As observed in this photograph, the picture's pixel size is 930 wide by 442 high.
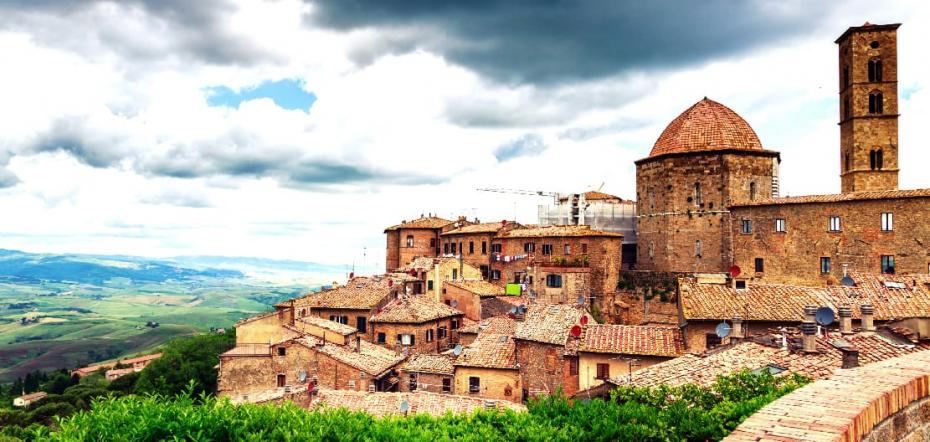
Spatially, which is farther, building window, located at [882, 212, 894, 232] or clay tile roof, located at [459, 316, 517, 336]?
clay tile roof, located at [459, 316, 517, 336]

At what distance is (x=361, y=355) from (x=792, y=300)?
26.0m

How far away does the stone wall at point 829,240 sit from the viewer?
122 ft

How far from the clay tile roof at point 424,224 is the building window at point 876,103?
Result: 44.1 m

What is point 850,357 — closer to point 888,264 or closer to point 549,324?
point 549,324

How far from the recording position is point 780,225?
4262 centimetres

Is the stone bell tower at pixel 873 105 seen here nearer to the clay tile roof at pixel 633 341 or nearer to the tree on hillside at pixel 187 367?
the clay tile roof at pixel 633 341

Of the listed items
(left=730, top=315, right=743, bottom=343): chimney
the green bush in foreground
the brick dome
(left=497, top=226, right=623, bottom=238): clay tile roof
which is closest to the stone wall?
the brick dome

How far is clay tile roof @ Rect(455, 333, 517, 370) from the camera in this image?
34.9 m

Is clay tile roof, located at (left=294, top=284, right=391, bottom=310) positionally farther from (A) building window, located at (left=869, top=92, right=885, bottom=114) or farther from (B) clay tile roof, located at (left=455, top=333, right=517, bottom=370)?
(A) building window, located at (left=869, top=92, right=885, bottom=114)

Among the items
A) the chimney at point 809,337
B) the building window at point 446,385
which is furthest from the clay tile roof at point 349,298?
the chimney at point 809,337

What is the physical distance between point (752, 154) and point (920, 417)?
45.6 m

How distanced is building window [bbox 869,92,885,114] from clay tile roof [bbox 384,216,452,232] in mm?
44139

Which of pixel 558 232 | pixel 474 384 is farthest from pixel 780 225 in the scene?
pixel 474 384

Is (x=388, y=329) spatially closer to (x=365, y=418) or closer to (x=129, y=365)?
(x=365, y=418)
